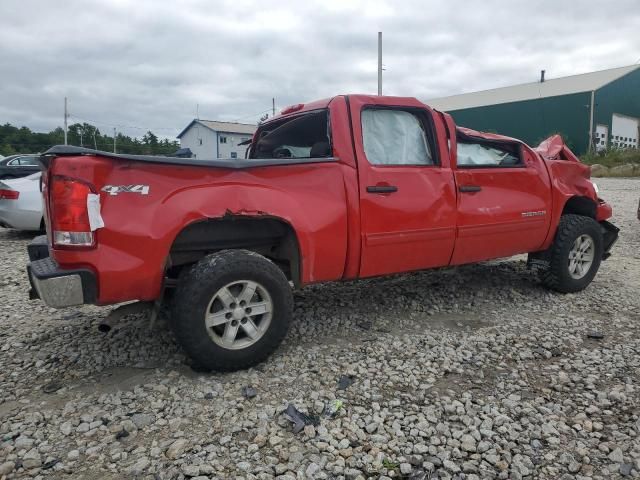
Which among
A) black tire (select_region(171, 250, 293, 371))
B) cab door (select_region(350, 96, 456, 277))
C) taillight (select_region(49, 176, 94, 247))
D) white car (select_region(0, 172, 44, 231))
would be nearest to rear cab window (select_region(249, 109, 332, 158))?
cab door (select_region(350, 96, 456, 277))

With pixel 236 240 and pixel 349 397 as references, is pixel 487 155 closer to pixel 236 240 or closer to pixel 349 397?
pixel 236 240

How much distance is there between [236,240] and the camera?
3.44m

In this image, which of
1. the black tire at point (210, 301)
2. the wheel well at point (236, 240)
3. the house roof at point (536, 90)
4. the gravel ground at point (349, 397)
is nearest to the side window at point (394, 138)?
the wheel well at point (236, 240)

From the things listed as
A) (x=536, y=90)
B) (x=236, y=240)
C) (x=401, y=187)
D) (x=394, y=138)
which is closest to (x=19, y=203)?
(x=236, y=240)

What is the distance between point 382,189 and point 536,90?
38477 millimetres

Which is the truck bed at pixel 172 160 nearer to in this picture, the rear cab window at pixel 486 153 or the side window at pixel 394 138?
the side window at pixel 394 138

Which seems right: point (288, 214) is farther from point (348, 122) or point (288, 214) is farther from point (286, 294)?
point (348, 122)

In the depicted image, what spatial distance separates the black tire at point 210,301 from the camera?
9.83ft

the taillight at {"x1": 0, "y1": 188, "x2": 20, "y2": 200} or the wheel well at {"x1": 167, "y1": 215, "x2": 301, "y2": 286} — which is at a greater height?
the taillight at {"x1": 0, "y1": 188, "x2": 20, "y2": 200}

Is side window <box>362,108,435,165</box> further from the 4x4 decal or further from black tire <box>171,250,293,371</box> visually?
the 4x4 decal

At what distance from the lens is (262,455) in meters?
2.41

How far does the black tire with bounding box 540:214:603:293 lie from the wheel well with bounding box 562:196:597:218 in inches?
7.1

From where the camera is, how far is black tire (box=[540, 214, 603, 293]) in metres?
4.89

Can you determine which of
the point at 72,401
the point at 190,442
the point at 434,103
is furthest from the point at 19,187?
the point at 434,103
